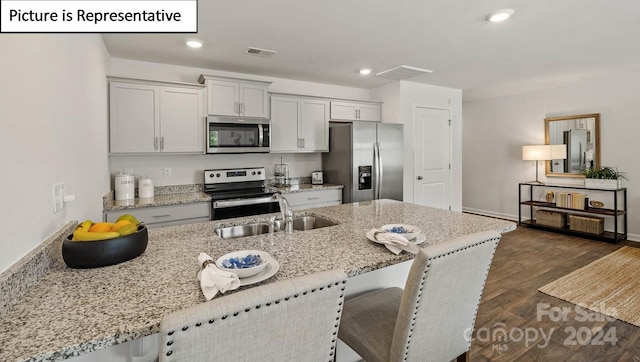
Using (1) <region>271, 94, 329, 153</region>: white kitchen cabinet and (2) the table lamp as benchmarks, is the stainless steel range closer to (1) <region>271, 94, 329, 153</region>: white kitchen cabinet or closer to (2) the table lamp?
(1) <region>271, 94, 329, 153</region>: white kitchen cabinet

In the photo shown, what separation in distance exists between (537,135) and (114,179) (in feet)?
20.7

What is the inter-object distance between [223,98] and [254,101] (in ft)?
1.18

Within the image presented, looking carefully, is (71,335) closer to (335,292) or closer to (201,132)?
(335,292)

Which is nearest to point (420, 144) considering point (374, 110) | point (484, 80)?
point (374, 110)

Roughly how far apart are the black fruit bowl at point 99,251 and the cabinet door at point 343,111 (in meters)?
3.50

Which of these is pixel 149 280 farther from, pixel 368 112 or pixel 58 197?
pixel 368 112

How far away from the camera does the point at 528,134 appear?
18.2ft

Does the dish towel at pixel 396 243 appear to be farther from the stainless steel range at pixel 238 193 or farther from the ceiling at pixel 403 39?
the stainless steel range at pixel 238 193

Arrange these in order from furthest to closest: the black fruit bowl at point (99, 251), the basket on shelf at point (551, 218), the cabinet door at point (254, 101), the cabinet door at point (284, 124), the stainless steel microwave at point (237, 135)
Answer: the basket on shelf at point (551, 218), the cabinet door at point (284, 124), the cabinet door at point (254, 101), the stainless steel microwave at point (237, 135), the black fruit bowl at point (99, 251)

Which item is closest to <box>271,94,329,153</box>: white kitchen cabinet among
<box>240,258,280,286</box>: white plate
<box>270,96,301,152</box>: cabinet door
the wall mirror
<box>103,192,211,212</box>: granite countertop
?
<box>270,96,301,152</box>: cabinet door

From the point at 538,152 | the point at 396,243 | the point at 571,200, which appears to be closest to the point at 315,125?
the point at 396,243

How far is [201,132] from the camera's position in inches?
137

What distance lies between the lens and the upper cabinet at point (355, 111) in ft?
14.5

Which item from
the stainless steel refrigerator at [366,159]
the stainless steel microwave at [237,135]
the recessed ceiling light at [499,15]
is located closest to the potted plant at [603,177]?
the stainless steel refrigerator at [366,159]
